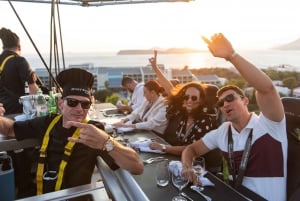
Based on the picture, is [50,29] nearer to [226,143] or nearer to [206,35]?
[206,35]

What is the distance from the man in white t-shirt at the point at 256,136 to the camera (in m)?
1.60

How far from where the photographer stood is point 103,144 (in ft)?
3.86

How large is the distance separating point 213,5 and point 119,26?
6.40 m

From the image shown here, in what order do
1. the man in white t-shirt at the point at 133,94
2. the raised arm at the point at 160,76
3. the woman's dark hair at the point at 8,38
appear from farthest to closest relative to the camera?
the man in white t-shirt at the point at 133,94
the raised arm at the point at 160,76
the woman's dark hair at the point at 8,38

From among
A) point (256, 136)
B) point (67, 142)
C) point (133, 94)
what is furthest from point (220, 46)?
point (133, 94)

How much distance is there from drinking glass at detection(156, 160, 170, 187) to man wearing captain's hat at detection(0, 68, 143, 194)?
19 centimetres

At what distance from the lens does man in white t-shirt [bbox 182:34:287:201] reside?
5.24 feet

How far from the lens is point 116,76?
11578 millimetres

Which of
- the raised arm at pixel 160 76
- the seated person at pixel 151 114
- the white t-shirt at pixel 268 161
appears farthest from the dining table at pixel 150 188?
the raised arm at pixel 160 76

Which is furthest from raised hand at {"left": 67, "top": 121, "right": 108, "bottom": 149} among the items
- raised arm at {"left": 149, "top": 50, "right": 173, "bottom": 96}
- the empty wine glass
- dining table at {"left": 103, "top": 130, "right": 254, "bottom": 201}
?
raised arm at {"left": 149, "top": 50, "right": 173, "bottom": 96}

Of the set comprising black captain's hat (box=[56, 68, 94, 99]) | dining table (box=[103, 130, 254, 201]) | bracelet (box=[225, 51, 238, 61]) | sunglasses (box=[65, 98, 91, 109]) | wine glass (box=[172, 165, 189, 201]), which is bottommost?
dining table (box=[103, 130, 254, 201])

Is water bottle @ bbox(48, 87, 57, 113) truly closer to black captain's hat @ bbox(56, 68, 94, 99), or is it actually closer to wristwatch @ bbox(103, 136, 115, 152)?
black captain's hat @ bbox(56, 68, 94, 99)

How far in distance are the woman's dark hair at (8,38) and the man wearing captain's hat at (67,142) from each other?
141 centimetres

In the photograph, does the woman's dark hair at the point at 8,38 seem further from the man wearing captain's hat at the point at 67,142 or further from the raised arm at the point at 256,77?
the raised arm at the point at 256,77
